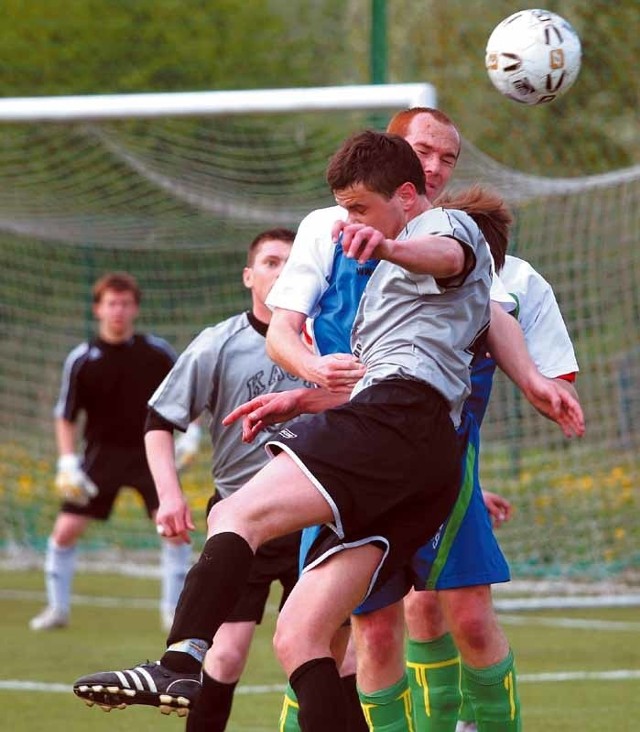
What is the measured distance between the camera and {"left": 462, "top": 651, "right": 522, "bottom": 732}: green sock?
15.5ft

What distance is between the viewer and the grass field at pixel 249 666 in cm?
637

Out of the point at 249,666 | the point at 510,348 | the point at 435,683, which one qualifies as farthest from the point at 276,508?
the point at 249,666

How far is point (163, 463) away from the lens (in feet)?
16.6

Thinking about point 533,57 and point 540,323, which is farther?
point 533,57

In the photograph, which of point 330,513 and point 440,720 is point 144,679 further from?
point 440,720

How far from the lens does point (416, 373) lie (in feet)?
13.6

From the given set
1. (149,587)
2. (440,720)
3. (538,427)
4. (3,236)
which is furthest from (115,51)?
(440,720)

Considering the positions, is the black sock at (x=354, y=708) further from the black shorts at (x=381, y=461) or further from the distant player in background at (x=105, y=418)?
the distant player in background at (x=105, y=418)

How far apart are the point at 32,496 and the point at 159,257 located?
212 centimetres

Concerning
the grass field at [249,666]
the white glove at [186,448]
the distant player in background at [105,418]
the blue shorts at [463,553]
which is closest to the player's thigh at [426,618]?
the blue shorts at [463,553]

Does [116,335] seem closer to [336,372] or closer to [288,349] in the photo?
[288,349]

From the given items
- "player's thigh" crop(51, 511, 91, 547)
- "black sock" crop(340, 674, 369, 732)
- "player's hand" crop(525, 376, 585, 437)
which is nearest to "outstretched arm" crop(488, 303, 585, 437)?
"player's hand" crop(525, 376, 585, 437)

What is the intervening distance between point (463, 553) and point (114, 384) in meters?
5.15

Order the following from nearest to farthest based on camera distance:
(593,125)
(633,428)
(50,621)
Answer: (50,621) → (633,428) → (593,125)
